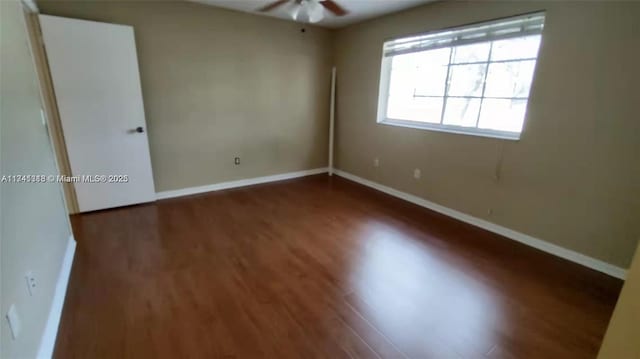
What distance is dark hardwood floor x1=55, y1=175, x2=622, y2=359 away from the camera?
1661mm

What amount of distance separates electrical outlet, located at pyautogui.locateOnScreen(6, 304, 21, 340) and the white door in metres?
2.47

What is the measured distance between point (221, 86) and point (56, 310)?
3.02m

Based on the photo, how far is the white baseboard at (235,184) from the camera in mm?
3940

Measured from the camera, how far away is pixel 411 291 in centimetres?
213

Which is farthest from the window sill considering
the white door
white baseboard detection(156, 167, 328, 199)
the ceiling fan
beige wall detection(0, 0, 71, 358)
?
beige wall detection(0, 0, 71, 358)

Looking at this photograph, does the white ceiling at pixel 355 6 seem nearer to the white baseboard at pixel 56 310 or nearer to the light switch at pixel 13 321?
the white baseboard at pixel 56 310

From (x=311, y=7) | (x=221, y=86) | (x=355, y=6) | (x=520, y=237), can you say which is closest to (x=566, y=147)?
(x=520, y=237)

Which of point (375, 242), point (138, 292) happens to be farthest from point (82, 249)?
point (375, 242)

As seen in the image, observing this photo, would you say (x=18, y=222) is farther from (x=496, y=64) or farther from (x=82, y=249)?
(x=496, y=64)

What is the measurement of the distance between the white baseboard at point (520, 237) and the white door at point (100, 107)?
10.8ft

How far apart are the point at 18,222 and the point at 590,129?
3753mm

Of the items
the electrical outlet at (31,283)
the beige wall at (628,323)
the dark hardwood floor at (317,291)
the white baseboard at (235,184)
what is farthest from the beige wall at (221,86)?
the beige wall at (628,323)

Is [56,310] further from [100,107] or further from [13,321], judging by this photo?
[100,107]

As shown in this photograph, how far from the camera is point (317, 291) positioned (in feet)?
6.89
